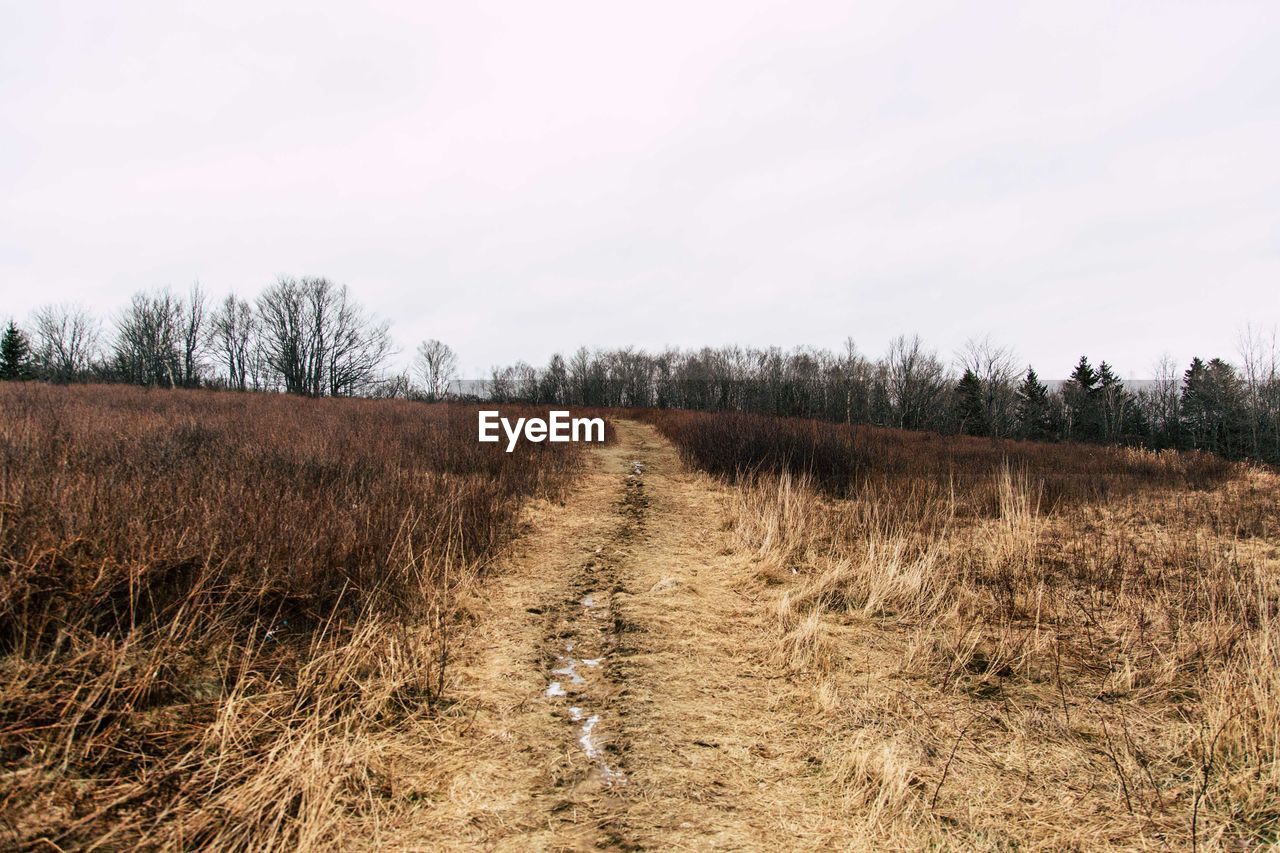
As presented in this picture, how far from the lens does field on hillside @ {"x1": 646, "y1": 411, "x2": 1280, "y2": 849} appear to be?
2.36 metres

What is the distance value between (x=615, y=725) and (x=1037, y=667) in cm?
305

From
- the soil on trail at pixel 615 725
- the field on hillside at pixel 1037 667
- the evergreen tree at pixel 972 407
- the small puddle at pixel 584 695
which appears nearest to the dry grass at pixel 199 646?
the soil on trail at pixel 615 725

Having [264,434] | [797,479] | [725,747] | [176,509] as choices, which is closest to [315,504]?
[176,509]

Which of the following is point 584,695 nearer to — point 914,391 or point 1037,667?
point 1037,667

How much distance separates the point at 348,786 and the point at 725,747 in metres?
1.73

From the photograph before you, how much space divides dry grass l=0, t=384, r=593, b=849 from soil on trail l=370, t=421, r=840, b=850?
0.28 m

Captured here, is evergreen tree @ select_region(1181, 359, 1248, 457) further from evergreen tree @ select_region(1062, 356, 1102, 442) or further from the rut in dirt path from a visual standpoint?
the rut in dirt path

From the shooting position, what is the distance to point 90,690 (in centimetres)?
231

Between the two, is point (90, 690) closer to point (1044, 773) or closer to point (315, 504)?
point (315, 504)

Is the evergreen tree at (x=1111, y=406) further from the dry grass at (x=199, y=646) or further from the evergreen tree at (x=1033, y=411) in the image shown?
the dry grass at (x=199, y=646)

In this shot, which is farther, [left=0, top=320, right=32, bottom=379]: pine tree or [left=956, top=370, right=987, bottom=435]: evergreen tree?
[left=956, top=370, right=987, bottom=435]: evergreen tree

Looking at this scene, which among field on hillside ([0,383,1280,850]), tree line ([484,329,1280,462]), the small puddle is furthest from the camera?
tree line ([484,329,1280,462])

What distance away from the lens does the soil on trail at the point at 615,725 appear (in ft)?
7.28

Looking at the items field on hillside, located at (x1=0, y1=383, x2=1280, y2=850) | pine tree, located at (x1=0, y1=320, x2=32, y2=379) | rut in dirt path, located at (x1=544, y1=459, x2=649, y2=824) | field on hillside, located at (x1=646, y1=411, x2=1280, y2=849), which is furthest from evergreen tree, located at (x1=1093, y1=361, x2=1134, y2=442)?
pine tree, located at (x1=0, y1=320, x2=32, y2=379)
